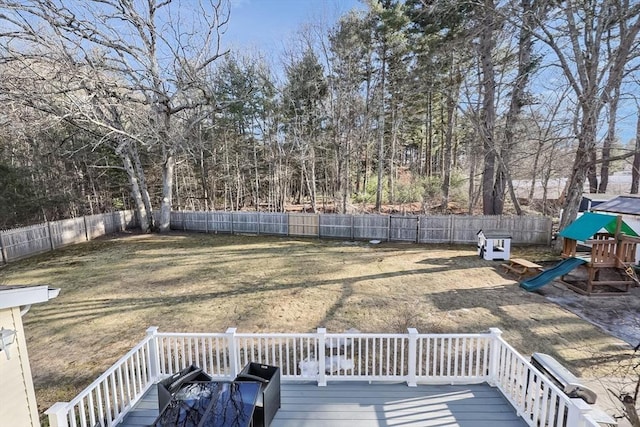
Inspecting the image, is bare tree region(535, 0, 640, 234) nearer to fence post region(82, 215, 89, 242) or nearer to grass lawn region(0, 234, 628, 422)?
grass lawn region(0, 234, 628, 422)

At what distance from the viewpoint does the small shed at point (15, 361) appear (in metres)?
2.46

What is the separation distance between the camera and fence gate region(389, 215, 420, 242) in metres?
12.9

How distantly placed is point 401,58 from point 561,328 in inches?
603

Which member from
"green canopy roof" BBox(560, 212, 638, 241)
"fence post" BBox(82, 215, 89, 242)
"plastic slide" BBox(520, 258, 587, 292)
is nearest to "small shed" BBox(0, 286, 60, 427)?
"plastic slide" BBox(520, 258, 587, 292)

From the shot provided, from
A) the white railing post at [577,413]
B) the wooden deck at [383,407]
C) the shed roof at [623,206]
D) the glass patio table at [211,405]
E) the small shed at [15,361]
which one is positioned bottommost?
the wooden deck at [383,407]

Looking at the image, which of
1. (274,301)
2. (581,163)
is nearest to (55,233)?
(274,301)

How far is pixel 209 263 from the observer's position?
10406mm

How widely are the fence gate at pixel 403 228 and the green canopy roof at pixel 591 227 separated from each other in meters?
5.46

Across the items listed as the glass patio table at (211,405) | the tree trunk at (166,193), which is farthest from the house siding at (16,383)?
the tree trunk at (166,193)

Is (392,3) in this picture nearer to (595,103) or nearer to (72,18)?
(595,103)

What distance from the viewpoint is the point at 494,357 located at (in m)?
3.82

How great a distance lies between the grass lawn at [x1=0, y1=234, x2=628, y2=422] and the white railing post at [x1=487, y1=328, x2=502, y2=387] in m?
1.52

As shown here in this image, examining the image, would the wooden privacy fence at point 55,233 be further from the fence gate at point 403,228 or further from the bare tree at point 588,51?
the bare tree at point 588,51

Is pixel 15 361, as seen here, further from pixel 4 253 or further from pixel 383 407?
pixel 4 253
